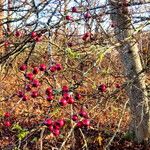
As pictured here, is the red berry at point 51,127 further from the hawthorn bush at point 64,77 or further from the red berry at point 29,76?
the red berry at point 29,76

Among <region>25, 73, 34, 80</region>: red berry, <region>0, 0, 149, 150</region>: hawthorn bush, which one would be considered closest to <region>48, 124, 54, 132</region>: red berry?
<region>0, 0, 149, 150</region>: hawthorn bush

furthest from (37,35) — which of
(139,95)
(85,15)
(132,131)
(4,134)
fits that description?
(4,134)

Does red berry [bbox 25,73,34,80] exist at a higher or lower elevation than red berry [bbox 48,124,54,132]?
higher

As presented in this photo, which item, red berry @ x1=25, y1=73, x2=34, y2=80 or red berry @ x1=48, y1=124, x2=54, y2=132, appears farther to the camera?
red berry @ x1=25, y1=73, x2=34, y2=80

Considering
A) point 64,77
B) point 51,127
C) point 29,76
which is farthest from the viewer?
point 64,77

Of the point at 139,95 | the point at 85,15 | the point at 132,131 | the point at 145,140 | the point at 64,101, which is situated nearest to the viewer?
the point at 64,101

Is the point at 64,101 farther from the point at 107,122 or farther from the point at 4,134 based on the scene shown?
the point at 107,122

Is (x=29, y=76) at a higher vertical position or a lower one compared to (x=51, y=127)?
higher

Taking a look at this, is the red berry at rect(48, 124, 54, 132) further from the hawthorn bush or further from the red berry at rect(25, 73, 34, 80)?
the red berry at rect(25, 73, 34, 80)

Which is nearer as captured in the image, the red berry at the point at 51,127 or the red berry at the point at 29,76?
the red berry at the point at 51,127

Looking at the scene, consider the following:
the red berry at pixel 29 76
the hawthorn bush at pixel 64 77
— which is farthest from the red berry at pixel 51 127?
the red berry at pixel 29 76

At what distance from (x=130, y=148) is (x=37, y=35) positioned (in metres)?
3.77

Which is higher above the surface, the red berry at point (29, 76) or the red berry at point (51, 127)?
the red berry at point (29, 76)

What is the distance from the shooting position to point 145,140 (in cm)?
638
